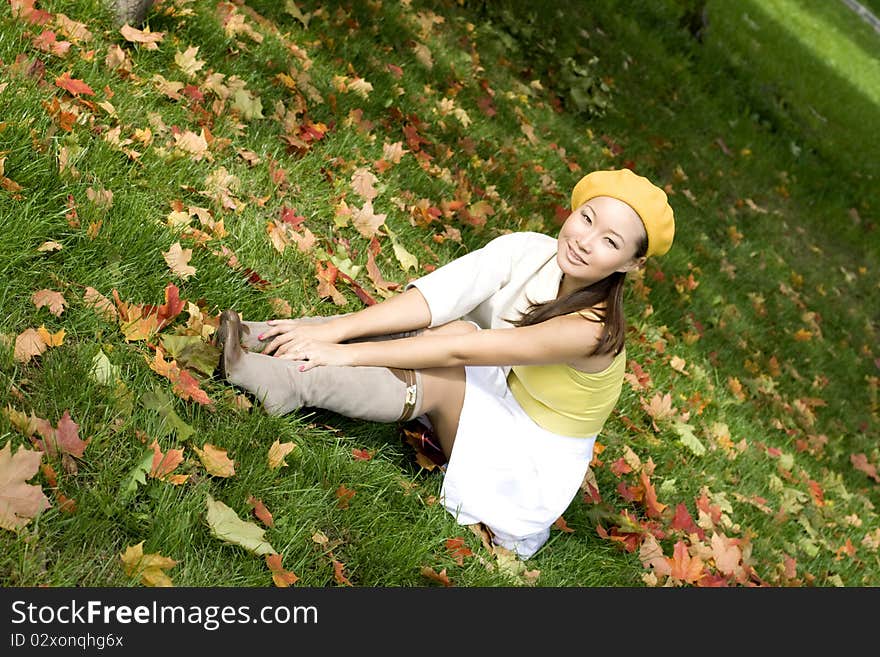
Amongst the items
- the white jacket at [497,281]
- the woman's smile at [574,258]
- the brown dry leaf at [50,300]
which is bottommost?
the brown dry leaf at [50,300]

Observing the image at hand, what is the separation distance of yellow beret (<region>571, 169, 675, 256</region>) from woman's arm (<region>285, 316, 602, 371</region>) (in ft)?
1.08

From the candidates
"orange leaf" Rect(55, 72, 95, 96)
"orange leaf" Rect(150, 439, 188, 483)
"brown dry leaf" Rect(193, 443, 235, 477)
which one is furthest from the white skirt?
"orange leaf" Rect(55, 72, 95, 96)

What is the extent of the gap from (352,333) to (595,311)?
2.50 ft

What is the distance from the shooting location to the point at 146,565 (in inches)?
72.9

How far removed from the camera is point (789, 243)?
7598 mm

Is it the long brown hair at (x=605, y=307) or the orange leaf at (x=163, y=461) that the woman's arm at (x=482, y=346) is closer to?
the long brown hair at (x=605, y=307)

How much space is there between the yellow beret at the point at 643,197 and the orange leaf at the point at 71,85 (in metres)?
1.80

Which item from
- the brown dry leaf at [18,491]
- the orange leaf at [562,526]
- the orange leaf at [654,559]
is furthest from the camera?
the orange leaf at [654,559]

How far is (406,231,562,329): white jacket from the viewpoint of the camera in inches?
107

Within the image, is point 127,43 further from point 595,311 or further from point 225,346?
point 595,311

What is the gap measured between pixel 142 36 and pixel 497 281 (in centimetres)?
187

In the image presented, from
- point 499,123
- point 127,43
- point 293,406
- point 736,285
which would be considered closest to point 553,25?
point 499,123

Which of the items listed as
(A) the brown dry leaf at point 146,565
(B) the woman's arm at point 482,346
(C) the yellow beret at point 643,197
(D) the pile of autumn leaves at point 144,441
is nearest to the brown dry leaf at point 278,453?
(D) the pile of autumn leaves at point 144,441

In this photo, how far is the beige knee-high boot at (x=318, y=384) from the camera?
2.35 m
